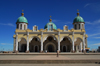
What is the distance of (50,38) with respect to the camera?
34844 millimetres

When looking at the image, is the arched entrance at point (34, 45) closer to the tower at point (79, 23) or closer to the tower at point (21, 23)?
the tower at point (21, 23)

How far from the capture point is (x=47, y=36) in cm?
3238

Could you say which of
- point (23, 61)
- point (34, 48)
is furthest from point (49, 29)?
point (23, 61)

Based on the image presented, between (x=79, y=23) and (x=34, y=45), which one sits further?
(x=79, y=23)

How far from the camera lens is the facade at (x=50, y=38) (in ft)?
105

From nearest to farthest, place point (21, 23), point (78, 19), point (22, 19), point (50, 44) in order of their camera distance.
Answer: point (50, 44) → point (21, 23) → point (78, 19) → point (22, 19)

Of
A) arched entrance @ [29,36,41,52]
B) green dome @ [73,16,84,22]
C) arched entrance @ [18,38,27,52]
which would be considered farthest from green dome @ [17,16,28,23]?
green dome @ [73,16,84,22]

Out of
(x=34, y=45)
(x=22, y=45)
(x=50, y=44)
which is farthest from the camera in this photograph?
(x=22, y=45)

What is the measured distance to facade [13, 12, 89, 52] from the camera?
105ft

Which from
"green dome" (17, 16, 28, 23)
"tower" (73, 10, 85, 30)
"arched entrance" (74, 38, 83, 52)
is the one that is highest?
"green dome" (17, 16, 28, 23)

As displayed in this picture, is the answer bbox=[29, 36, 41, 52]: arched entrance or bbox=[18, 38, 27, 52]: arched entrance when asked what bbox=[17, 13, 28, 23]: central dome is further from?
bbox=[29, 36, 41, 52]: arched entrance

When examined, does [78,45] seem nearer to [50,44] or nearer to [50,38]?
[50,44]

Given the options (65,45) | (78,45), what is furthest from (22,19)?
(78,45)

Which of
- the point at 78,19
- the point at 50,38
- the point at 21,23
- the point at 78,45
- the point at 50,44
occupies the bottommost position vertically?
the point at 78,45
